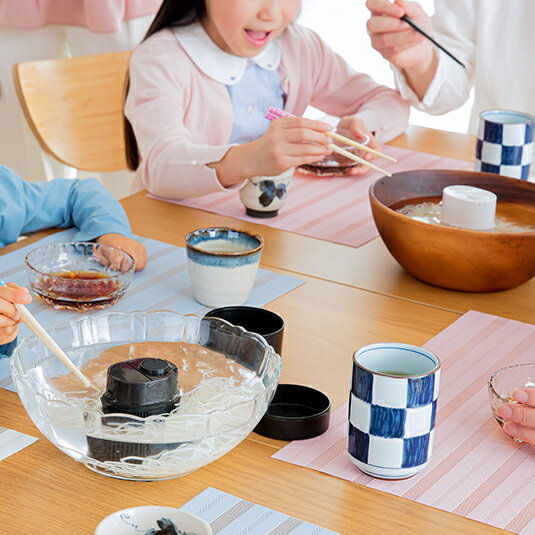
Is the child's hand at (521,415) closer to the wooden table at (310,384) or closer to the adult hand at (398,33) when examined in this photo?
the wooden table at (310,384)

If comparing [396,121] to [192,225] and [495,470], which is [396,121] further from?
[495,470]

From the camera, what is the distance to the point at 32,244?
148cm

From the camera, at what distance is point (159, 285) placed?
1.34 m

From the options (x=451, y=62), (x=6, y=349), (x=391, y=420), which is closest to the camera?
(x=391, y=420)

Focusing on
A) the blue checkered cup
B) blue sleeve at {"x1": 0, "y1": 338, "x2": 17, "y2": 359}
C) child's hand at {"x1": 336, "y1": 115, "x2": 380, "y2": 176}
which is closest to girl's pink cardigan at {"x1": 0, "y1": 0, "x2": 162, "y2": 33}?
child's hand at {"x1": 336, "y1": 115, "x2": 380, "y2": 176}

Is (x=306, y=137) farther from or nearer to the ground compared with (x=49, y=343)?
farther from the ground

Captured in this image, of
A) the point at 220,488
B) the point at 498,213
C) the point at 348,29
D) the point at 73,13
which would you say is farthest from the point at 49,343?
the point at 348,29

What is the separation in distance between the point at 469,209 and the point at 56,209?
0.67m

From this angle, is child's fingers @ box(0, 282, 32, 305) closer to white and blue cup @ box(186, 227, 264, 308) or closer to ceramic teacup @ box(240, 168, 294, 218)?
white and blue cup @ box(186, 227, 264, 308)

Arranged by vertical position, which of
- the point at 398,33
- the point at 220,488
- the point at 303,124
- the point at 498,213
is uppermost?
the point at 398,33

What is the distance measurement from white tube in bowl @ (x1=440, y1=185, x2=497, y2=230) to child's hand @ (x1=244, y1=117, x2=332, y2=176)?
9.3 inches

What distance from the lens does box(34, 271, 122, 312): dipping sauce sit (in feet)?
4.10

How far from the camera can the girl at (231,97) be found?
1624 millimetres

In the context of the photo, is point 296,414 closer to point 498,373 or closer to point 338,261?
point 498,373
